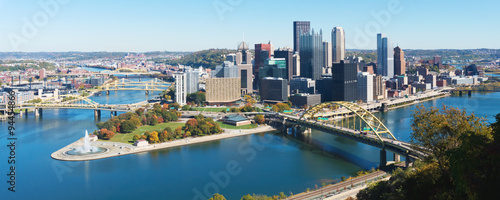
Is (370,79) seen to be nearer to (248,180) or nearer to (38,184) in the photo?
(248,180)

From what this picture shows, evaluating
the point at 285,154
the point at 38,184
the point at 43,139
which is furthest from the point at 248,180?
the point at 43,139

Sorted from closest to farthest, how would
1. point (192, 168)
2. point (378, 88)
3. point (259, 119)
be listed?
point (192, 168) → point (259, 119) → point (378, 88)

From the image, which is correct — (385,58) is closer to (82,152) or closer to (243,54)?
(243,54)

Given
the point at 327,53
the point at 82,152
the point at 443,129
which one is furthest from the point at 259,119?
the point at 327,53

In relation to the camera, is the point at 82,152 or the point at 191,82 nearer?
the point at 82,152

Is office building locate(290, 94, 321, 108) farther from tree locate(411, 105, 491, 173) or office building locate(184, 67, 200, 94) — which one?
tree locate(411, 105, 491, 173)
